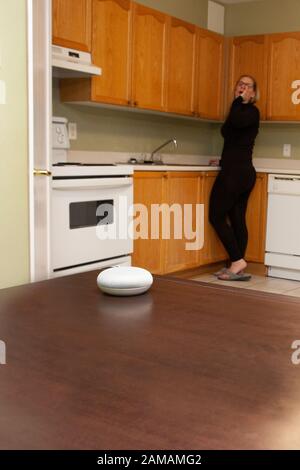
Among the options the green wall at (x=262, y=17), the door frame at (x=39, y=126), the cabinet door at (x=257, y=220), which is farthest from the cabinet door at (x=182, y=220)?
the door frame at (x=39, y=126)

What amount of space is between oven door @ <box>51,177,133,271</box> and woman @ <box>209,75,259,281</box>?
3.93ft

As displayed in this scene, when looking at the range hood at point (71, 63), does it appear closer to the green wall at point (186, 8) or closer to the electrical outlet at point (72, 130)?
the electrical outlet at point (72, 130)

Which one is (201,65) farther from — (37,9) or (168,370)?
(168,370)

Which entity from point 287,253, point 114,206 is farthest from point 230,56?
point 114,206

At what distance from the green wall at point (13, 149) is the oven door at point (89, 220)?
28.7 inches

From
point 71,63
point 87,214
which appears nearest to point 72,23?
point 71,63

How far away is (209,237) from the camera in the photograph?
16.6 feet

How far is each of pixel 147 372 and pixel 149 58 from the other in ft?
13.4

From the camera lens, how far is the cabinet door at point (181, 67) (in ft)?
15.4

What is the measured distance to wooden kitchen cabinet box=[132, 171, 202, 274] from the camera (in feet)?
13.9

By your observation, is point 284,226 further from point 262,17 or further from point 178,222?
point 262,17

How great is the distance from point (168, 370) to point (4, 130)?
79.9 inches

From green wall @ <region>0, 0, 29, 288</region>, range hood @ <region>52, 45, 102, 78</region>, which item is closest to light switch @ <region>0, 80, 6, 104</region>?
green wall @ <region>0, 0, 29, 288</region>
